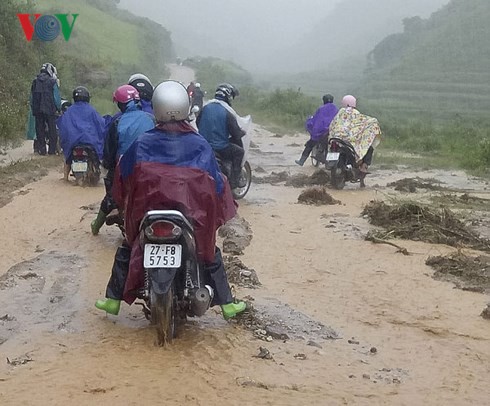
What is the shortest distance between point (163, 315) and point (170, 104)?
1.53m

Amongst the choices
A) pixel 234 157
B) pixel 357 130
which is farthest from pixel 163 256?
pixel 357 130

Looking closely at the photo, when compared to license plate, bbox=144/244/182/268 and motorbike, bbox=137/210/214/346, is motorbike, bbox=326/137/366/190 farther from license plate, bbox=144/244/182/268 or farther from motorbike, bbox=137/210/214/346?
license plate, bbox=144/244/182/268

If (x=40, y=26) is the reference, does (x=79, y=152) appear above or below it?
below

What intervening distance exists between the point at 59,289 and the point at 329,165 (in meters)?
7.19

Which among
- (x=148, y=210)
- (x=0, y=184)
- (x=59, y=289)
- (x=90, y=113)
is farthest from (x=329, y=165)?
(x=148, y=210)

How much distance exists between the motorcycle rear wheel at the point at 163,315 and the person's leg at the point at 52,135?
35.4ft

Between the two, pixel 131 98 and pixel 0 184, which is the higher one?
pixel 131 98

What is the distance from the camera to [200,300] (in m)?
5.29

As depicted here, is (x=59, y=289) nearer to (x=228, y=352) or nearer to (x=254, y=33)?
(x=228, y=352)

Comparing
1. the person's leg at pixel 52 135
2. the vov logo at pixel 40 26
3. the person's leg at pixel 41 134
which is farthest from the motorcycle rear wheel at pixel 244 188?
the vov logo at pixel 40 26

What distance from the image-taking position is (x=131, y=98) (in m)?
8.07

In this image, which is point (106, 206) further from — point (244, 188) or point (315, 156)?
point (315, 156)

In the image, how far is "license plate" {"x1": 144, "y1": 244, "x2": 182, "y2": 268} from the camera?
5125 millimetres

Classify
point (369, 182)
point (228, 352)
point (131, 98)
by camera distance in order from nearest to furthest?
point (228, 352)
point (131, 98)
point (369, 182)
